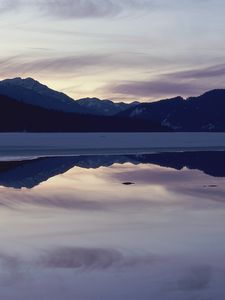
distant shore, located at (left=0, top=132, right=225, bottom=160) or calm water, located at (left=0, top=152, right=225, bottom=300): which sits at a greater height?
distant shore, located at (left=0, top=132, right=225, bottom=160)

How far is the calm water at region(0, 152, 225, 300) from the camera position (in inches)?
368

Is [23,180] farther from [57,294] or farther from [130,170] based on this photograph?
[57,294]

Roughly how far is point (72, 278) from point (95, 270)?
661 mm

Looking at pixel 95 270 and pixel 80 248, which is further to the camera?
pixel 80 248

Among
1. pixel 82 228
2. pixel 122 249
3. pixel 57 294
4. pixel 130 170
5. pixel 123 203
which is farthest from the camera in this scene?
pixel 130 170

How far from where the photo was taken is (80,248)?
12.1 meters

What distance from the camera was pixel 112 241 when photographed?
12.9m

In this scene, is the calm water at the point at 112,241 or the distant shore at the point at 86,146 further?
the distant shore at the point at 86,146

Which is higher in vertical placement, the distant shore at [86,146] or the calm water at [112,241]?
the distant shore at [86,146]

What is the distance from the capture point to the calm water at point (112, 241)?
368 inches

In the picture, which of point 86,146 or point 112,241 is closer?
point 112,241

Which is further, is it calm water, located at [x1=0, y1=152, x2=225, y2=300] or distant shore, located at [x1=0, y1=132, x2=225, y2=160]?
distant shore, located at [x1=0, y1=132, x2=225, y2=160]

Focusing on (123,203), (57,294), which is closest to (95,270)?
(57,294)

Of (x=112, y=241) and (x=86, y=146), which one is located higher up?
(x=86, y=146)
